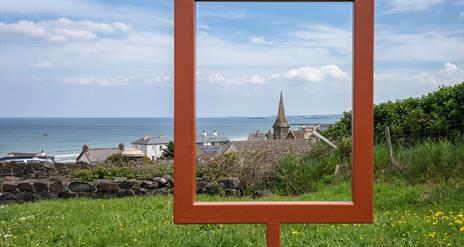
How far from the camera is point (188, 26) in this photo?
2.62 m

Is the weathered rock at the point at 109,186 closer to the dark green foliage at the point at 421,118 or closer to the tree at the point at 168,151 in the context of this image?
the tree at the point at 168,151

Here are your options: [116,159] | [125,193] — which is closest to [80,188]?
[125,193]

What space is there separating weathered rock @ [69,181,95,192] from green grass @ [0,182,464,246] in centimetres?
224

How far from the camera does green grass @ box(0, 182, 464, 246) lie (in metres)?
4.33

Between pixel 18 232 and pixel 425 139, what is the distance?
7264mm

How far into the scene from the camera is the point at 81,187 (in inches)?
358

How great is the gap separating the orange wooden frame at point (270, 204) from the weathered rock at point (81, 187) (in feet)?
22.2

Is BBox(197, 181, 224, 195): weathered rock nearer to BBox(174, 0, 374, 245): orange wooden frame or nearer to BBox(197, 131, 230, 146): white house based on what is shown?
BBox(197, 131, 230, 146): white house

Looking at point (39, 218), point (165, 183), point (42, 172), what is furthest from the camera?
point (42, 172)

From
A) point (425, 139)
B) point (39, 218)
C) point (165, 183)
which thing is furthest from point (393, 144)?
point (39, 218)

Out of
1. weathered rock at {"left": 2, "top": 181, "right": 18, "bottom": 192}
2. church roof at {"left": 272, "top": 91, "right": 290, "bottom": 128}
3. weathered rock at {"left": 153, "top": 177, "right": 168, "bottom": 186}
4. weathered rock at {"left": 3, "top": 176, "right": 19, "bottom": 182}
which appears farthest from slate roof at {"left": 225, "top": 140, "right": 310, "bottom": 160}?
church roof at {"left": 272, "top": 91, "right": 290, "bottom": 128}

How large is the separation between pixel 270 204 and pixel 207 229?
218 centimetres

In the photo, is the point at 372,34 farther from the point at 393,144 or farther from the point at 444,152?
the point at 393,144

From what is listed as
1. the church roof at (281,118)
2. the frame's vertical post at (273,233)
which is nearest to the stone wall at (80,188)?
the church roof at (281,118)
